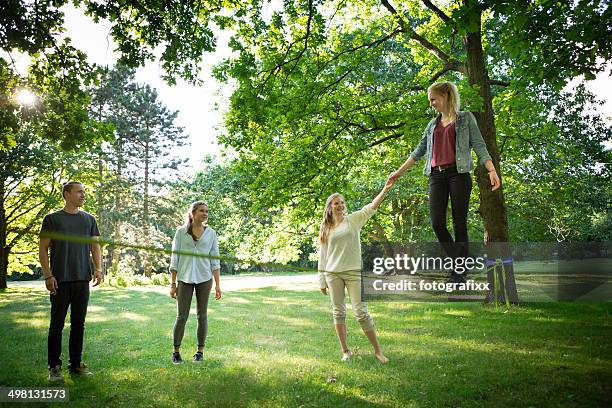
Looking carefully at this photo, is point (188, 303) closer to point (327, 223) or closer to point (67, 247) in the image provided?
point (67, 247)

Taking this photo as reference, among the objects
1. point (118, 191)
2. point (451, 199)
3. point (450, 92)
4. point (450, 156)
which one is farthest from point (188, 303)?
point (118, 191)

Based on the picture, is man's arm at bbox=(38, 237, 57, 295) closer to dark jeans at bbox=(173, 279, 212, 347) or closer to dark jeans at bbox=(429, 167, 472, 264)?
dark jeans at bbox=(173, 279, 212, 347)

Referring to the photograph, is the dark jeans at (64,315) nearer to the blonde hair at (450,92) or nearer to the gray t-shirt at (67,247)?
the gray t-shirt at (67,247)

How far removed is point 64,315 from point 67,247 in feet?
1.81

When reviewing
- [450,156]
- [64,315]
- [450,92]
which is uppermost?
[450,92]

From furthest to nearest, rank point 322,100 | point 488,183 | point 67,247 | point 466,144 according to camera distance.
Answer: point 322,100, point 488,183, point 67,247, point 466,144

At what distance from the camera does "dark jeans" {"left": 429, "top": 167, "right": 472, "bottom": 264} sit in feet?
10.0

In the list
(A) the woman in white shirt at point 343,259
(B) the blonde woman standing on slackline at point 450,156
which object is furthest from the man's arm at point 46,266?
(B) the blonde woman standing on slackline at point 450,156

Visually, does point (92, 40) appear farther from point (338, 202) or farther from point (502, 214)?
point (502, 214)

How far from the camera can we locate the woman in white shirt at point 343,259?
149 inches

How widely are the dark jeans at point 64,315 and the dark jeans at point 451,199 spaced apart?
112 inches

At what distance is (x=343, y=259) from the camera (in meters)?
3.80

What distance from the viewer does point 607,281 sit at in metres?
7.82

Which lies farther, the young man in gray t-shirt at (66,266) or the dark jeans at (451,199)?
the young man in gray t-shirt at (66,266)
